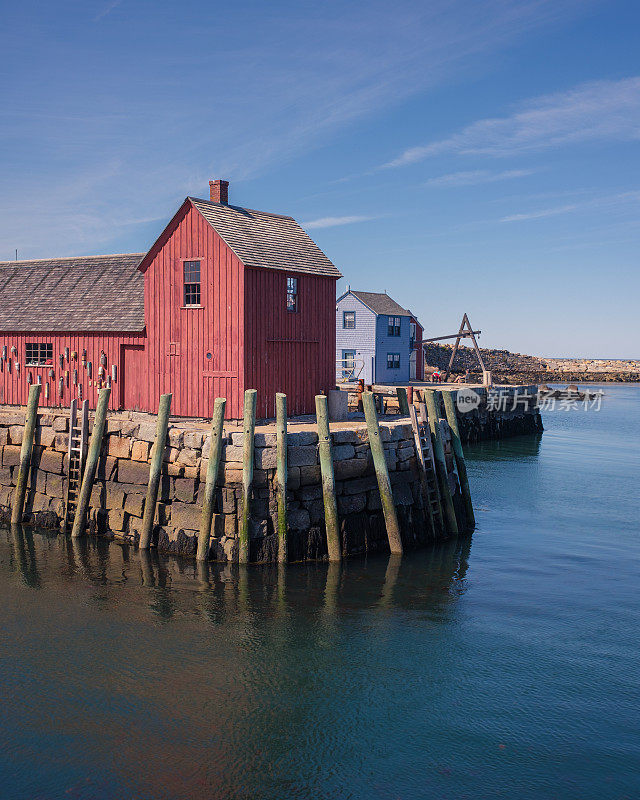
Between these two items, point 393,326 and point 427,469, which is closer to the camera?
point 427,469

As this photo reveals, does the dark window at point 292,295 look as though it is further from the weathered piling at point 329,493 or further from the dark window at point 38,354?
the dark window at point 38,354

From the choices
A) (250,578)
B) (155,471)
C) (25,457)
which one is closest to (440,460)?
(250,578)

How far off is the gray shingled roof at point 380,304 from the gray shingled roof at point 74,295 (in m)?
24.4

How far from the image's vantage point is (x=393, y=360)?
49.6 meters

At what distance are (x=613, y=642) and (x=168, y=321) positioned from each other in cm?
1470

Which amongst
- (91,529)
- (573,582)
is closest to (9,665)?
(91,529)

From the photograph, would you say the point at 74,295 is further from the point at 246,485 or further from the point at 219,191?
the point at 246,485

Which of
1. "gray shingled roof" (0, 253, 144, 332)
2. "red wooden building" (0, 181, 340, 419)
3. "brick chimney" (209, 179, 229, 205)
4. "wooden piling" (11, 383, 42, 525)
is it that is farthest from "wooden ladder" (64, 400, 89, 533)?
"brick chimney" (209, 179, 229, 205)

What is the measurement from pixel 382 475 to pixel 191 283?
875cm

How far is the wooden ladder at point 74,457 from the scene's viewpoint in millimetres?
17391

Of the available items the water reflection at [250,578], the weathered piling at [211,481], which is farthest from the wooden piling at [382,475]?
the weathered piling at [211,481]

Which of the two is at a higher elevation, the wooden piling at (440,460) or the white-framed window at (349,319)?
the white-framed window at (349,319)

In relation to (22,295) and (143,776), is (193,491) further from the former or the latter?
(22,295)

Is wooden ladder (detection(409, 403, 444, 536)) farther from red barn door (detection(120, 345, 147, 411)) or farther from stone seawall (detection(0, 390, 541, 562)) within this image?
red barn door (detection(120, 345, 147, 411))
